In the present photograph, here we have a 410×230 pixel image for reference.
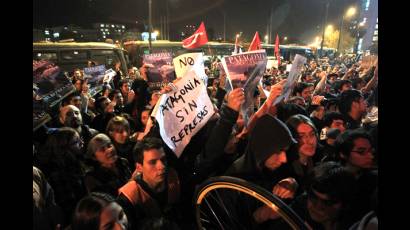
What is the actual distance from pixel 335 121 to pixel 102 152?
Result: 10.0 feet

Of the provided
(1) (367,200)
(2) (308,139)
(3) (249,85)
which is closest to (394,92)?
(1) (367,200)

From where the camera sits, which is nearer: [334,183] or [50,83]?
[334,183]

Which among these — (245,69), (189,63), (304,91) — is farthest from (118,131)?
(304,91)

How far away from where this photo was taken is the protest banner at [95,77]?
947 centimetres

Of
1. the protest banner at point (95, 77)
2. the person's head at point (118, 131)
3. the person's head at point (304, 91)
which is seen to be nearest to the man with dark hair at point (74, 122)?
the person's head at point (118, 131)

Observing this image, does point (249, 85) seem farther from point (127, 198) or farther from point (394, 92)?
point (394, 92)

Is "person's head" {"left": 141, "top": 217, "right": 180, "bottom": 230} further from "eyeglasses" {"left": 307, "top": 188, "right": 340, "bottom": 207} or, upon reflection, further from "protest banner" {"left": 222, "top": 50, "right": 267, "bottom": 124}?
"protest banner" {"left": 222, "top": 50, "right": 267, "bottom": 124}

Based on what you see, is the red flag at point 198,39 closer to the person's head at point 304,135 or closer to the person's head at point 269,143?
the person's head at point 304,135

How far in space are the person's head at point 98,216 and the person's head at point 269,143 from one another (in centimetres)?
110

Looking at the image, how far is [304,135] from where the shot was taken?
3.30m

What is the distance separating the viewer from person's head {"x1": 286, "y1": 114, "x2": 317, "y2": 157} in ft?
10.7

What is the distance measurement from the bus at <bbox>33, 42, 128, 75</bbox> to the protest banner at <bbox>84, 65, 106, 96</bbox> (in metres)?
2.40

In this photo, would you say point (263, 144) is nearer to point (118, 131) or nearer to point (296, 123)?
point (296, 123)

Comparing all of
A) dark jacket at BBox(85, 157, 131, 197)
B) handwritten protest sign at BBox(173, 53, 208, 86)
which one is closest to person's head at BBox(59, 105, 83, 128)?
dark jacket at BBox(85, 157, 131, 197)
